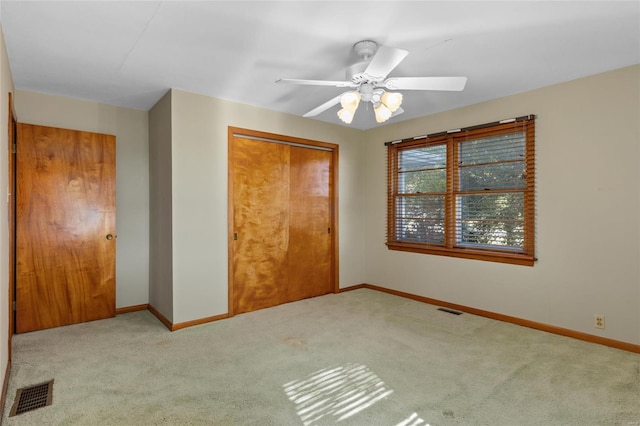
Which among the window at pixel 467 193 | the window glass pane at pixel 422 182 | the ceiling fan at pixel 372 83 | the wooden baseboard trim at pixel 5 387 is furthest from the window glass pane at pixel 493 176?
the wooden baseboard trim at pixel 5 387

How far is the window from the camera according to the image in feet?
11.6

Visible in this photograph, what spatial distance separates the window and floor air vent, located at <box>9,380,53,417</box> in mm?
3849

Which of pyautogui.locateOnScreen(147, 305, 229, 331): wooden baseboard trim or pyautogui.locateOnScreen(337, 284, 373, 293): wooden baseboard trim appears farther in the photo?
pyautogui.locateOnScreen(337, 284, 373, 293): wooden baseboard trim

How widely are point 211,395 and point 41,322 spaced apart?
238 cm

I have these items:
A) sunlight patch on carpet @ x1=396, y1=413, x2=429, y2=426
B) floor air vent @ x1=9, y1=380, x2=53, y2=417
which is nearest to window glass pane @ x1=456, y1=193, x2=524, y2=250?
sunlight patch on carpet @ x1=396, y1=413, x2=429, y2=426

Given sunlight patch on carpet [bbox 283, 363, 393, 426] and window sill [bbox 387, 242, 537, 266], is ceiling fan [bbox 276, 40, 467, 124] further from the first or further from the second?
window sill [bbox 387, 242, 537, 266]

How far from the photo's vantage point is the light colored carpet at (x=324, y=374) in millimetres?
2014

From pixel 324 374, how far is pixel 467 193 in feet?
8.70

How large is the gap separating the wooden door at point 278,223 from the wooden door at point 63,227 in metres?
1.38

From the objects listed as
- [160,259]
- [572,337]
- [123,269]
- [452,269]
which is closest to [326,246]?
[452,269]

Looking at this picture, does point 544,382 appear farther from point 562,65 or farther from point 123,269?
point 123,269

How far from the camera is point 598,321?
3.03 meters

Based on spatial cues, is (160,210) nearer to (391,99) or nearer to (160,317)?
(160,317)

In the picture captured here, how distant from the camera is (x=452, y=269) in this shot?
4.09 metres
